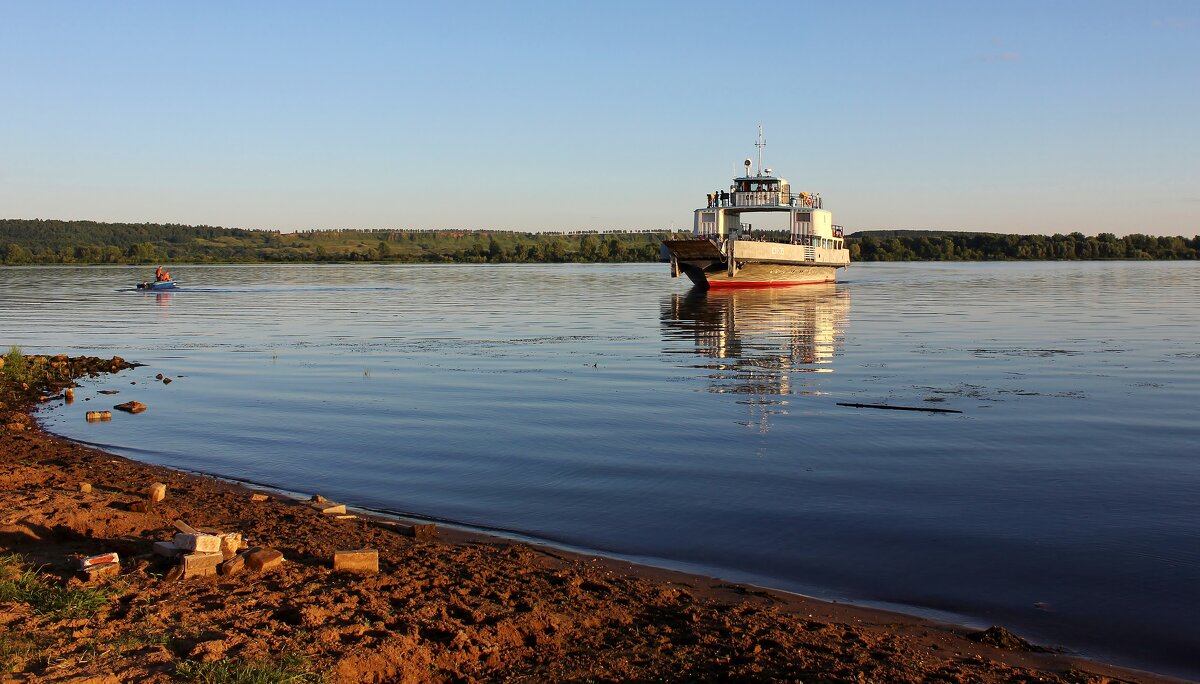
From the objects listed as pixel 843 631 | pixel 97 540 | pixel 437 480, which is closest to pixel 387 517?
pixel 437 480

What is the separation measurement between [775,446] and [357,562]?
6.05 metres

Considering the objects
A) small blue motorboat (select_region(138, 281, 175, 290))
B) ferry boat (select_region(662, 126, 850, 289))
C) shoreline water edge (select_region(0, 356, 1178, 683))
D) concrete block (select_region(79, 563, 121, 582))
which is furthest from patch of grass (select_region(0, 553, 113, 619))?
small blue motorboat (select_region(138, 281, 175, 290))

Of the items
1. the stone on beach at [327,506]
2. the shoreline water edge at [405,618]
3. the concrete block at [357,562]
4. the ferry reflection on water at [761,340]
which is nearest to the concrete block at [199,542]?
the shoreline water edge at [405,618]

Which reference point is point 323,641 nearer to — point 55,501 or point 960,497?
point 55,501

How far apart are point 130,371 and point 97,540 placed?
13.4 m

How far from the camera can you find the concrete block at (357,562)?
6.18 meters

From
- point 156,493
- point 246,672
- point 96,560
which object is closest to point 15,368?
point 156,493

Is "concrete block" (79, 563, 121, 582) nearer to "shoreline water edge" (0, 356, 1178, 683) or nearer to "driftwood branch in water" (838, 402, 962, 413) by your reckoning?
"shoreline water edge" (0, 356, 1178, 683)

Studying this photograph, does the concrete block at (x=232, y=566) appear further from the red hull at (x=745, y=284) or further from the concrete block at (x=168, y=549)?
the red hull at (x=745, y=284)

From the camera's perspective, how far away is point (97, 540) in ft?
22.0

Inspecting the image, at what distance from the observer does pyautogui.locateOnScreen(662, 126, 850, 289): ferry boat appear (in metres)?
49.2

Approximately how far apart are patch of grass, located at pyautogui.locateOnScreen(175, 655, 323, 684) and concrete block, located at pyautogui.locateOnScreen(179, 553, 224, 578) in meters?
1.47

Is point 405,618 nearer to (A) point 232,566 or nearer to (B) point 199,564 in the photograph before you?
(A) point 232,566

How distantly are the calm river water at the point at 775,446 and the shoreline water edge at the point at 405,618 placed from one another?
63 cm
